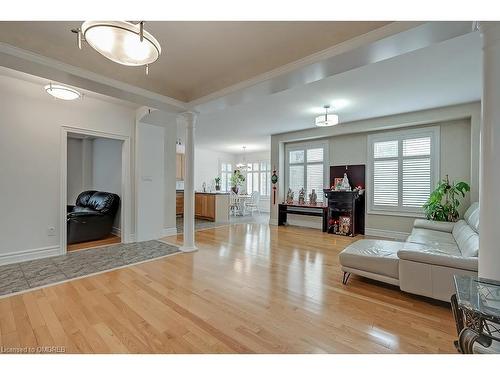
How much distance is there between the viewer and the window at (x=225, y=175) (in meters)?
11.3

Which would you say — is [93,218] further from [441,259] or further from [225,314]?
[441,259]

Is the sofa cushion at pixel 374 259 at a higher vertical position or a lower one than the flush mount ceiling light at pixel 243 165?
lower

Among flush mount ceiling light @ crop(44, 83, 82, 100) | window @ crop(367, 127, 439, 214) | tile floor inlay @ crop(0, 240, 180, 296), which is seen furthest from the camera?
window @ crop(367, 127, 439, 214)

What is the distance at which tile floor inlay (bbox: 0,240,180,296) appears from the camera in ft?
9.10

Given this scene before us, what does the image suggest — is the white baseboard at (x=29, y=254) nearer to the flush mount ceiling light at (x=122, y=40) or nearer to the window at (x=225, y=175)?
the flush mount ceiling light at (x=122, y=40)

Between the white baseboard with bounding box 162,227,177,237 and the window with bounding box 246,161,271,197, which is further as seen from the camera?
the window with bounding box 246,161,271,197

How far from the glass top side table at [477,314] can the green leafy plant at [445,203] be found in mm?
3768

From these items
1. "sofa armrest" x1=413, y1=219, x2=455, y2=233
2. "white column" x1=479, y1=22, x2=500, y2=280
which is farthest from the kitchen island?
"white column" x1=479, y1=22, x2=500, y2=280

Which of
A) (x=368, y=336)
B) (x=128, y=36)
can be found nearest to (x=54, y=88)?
(x=128, y=36)

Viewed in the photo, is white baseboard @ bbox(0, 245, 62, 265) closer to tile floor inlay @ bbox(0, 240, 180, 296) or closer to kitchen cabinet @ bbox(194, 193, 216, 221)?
tile floor inlay @ bbox(0, 240, 180, 296)

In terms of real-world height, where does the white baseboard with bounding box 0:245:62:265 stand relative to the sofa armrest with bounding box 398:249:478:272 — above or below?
below

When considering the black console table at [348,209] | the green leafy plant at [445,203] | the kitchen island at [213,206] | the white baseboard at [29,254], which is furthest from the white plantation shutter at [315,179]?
the white baseboard at [29,254]

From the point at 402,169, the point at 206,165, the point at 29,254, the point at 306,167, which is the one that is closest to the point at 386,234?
the point at 402,169

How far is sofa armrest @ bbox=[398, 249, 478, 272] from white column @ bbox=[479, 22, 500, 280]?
0.70m
